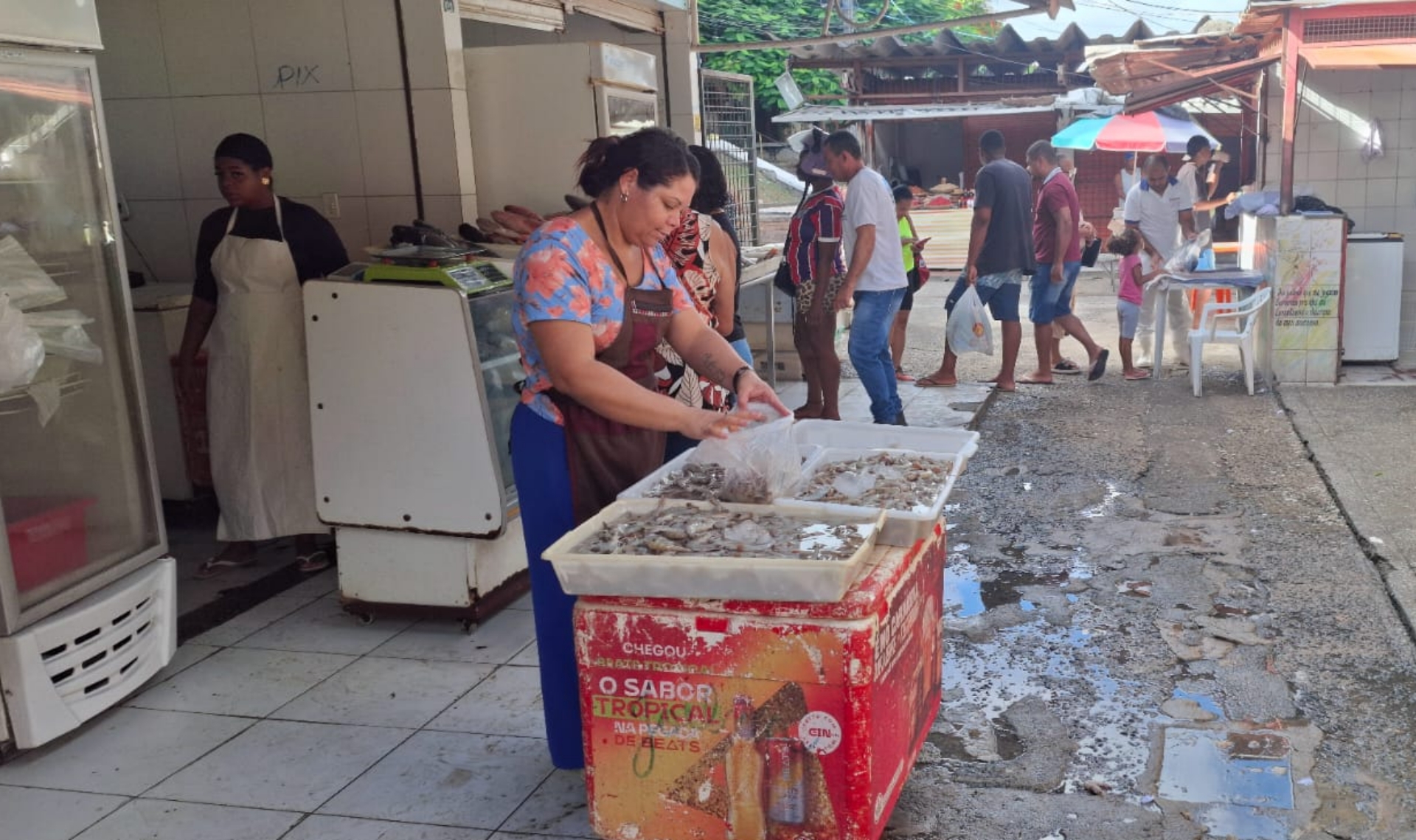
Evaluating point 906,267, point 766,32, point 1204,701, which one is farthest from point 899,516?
point 766,32

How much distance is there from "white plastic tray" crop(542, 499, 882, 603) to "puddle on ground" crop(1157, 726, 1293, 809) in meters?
1.35

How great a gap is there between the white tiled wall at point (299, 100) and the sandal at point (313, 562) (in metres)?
1.51

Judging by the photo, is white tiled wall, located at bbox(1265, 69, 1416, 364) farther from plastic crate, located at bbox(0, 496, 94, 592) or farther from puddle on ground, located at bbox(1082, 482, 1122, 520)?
plastic crate, located at bbox(0, 496, 94, 592)

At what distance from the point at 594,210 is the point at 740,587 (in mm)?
1140

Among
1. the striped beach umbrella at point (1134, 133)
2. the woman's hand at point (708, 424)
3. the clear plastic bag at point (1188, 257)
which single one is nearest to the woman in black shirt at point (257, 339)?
the woman's hand at point (708, 424)

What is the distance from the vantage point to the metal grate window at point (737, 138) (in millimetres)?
8523

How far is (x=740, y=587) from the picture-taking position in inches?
101

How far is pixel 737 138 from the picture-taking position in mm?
9141

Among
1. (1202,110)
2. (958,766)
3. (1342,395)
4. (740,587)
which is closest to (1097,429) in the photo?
(1342,395)

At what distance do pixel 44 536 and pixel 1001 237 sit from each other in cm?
670

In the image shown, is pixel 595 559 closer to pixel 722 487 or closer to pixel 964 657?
pixel 722 487

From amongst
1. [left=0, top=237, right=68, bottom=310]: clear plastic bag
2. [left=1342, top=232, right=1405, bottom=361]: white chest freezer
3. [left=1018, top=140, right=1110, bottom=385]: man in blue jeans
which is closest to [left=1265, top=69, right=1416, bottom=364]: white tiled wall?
[left=1342, top=232, right=1405, bottom=361]: white chest freezer

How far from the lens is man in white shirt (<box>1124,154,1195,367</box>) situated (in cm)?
1010

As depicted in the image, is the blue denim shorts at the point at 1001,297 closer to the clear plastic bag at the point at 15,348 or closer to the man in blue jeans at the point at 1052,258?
the man in blue jeans at the point at 1052,258
